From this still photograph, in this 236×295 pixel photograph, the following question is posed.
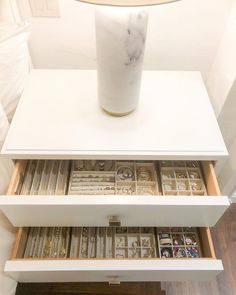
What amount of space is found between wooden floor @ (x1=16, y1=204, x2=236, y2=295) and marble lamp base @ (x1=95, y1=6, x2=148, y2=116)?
0.74 m

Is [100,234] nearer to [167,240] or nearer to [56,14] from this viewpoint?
[167,240]

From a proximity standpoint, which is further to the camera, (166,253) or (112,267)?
(166,253)

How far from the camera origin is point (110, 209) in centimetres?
71

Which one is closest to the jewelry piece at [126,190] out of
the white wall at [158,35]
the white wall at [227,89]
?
the white wall at [227,89]

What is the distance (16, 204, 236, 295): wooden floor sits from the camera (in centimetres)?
107

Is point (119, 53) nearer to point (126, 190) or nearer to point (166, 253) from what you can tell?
point (126, 190)

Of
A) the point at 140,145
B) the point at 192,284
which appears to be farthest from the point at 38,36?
the point at 192,284

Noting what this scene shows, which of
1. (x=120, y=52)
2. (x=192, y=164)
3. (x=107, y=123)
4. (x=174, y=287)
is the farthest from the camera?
(x=174, y=287)

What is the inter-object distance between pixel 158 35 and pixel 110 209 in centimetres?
62

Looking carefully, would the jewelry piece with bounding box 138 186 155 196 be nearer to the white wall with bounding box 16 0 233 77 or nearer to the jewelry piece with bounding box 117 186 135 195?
the jewelry piece with bounding box 117 186 135 195

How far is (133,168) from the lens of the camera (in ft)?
2.94

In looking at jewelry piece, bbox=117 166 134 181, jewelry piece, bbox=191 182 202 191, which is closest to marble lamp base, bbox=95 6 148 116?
jewelry piece, bbox=117 166 134 181

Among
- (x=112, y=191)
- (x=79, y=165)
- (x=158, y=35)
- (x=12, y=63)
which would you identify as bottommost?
(x=112, y=191)

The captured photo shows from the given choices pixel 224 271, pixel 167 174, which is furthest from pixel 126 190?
pixel 224 271
